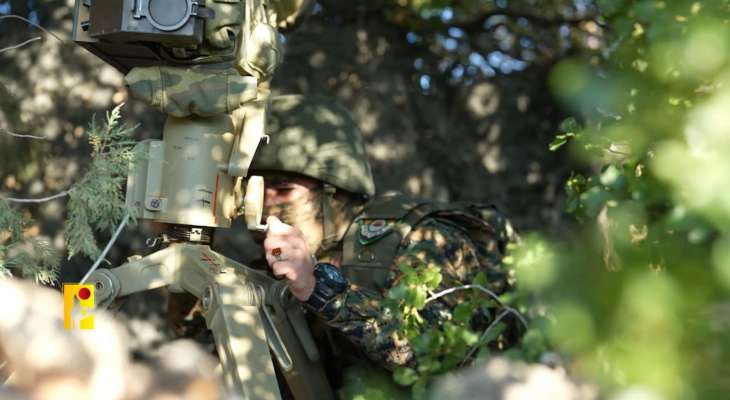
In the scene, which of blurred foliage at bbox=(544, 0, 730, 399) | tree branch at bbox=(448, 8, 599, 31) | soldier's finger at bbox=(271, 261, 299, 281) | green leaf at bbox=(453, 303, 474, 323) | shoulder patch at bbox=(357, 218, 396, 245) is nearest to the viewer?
blurred foliage at bbox=(544, 0, 730, 399)

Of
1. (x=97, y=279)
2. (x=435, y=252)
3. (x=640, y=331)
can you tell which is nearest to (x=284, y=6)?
(x=435, y=252)

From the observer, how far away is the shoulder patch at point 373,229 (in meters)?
2.75

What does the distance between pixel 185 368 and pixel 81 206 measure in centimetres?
114

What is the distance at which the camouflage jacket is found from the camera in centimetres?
240

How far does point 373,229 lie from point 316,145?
1.30 feet

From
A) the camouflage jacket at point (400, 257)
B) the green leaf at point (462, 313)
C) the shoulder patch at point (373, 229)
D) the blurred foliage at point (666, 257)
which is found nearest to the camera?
the blurred foliage at point (666, 257)

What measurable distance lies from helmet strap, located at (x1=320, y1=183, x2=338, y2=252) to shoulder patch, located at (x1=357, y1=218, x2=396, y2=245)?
0.15 m

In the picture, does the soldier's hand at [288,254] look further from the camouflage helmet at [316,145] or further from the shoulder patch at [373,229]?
the camouflage helmet at [316,145]

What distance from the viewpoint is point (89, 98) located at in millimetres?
3723

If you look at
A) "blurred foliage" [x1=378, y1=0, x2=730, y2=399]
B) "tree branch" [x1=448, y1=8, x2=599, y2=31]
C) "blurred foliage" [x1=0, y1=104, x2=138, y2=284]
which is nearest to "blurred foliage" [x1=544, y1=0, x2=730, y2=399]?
"blurred foliage" [x1=378, y1=0, x2=730, y2=399]

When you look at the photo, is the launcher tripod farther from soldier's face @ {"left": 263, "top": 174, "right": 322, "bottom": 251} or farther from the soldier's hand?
soldier's face @ {"left": 263, "top": 174, "right": 322, "bottom": 251}

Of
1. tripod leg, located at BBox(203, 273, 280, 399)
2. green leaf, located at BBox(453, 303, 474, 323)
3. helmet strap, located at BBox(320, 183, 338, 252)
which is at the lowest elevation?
helmet strap, located at BBox(320, 183, 338, 252)

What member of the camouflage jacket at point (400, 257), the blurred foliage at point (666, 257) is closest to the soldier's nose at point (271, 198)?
the camouflage jacket at point (400, 257)

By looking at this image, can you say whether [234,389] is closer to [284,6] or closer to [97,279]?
[97,279]
